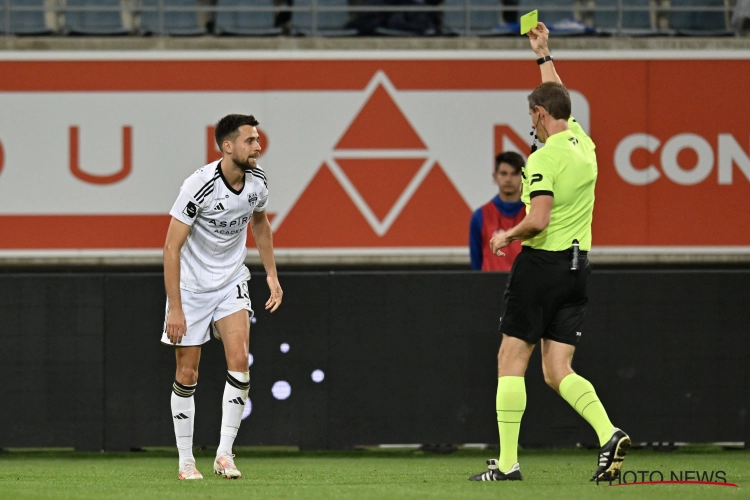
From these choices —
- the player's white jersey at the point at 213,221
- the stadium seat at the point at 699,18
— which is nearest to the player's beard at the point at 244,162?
the player's white jersey at the point at 213,221

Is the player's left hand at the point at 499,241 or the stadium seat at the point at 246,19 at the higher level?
the stadium seat at the point at 246,19

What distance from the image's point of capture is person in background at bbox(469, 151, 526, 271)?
9.18 metres

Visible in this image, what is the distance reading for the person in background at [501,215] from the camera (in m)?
9.18

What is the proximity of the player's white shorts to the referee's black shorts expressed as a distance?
1592mm

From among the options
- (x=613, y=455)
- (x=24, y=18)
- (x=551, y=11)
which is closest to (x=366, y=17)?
(x=551, y=11)

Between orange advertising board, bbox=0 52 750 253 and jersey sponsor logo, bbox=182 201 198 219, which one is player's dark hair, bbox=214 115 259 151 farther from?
orange advertising board, bbox=0 52 750 253

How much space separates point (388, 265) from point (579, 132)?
609 cm

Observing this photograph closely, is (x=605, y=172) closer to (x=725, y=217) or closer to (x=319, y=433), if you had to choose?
(x=725, y=217)

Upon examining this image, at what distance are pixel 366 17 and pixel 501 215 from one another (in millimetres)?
4493

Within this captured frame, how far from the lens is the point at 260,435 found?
A: 9.17 meters

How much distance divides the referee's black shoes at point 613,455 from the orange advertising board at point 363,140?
6492mm

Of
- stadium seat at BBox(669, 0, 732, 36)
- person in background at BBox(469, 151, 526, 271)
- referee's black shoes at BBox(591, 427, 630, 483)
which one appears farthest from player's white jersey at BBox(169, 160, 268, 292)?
stadium seat at BBox(669, 0, 732, 36)

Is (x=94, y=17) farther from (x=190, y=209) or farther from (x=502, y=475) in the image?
(x=502, y=475)

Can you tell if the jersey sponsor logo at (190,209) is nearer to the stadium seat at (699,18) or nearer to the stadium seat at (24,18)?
the stadium seat at (24,18)
